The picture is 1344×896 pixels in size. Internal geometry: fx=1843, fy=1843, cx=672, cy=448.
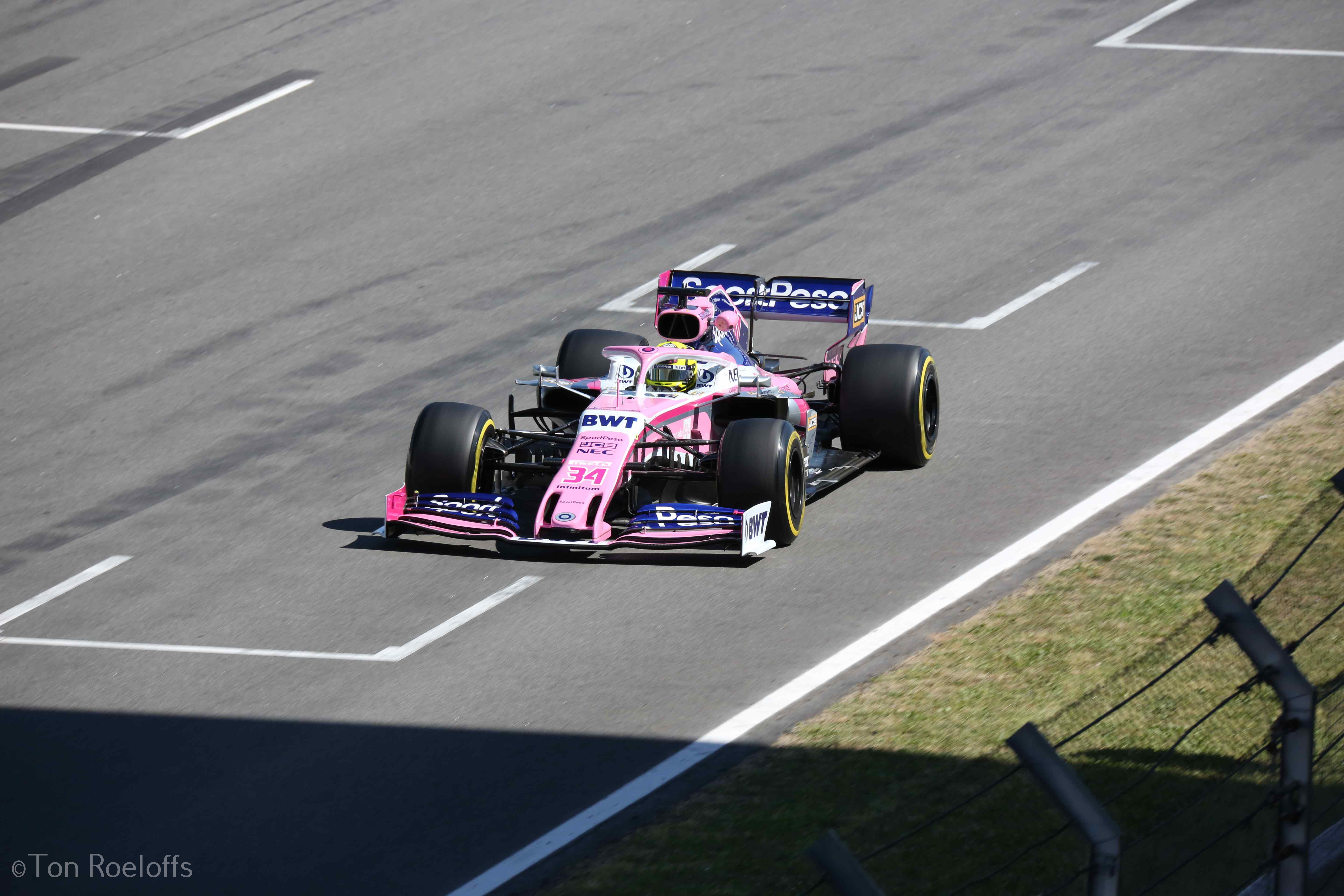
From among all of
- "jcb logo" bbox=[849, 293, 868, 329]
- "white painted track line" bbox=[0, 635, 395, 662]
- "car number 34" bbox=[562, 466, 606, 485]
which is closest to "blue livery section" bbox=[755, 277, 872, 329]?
"jcb logo" bbox=[849, 293, 868, 329]

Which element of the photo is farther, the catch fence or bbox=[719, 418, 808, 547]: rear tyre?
bbox=[719, 418, 808, 547]: rear tyre

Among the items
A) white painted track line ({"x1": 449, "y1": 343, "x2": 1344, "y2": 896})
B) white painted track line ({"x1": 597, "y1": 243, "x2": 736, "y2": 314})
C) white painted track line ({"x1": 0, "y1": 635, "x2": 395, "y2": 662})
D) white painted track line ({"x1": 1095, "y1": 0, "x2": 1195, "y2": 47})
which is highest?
white painted track line ({"x1": 1095, "y1": 0, "x2": 1195, "y2": 47})

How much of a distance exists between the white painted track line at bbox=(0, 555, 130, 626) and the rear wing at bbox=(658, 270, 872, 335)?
470 centimetres

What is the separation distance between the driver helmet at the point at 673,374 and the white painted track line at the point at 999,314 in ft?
15.4

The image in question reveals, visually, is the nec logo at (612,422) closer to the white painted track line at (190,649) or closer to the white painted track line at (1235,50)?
the white painted track line at (190,649)

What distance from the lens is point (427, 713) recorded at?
998cm

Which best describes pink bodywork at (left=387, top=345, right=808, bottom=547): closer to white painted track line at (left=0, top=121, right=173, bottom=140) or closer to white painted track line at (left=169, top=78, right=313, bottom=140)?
white painted track line at (left=169, top=78, right=313, bottom=140)

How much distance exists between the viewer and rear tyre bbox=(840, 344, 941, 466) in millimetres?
13516

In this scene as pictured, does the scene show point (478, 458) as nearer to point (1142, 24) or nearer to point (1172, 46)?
point (1172, 46)

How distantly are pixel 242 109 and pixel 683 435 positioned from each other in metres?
14.4

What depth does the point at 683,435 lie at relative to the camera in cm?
1276

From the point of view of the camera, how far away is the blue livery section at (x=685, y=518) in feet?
38.4

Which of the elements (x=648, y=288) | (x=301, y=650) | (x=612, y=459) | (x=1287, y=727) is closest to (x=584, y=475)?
(x=612, y=459)

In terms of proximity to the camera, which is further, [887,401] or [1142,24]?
[1142,24]
